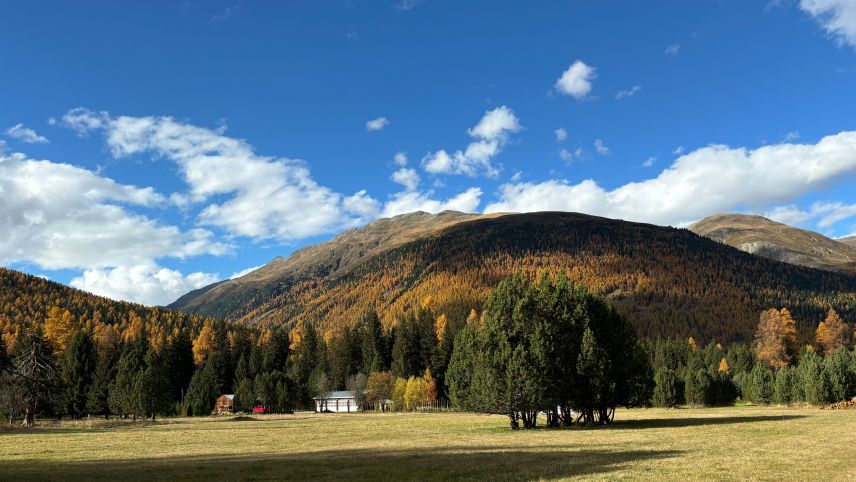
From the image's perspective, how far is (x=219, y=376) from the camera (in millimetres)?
133500

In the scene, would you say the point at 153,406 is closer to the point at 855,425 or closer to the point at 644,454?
the point at 644,454

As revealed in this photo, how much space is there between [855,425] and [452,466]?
129ft

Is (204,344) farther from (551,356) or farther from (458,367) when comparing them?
(551,356)

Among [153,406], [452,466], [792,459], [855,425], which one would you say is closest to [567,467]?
[452,466]

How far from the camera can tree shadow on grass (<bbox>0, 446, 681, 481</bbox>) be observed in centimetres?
2378

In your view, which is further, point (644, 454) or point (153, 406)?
point (153, 406)

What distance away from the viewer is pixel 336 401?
138625 millimetres

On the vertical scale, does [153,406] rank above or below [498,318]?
below

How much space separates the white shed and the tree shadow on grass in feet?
350

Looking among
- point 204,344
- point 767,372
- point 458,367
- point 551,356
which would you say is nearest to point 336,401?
point 204,344

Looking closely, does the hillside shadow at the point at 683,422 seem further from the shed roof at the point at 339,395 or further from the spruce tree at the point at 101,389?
the shed roof at the point at 339,395

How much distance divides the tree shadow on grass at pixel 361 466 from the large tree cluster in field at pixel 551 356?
17.7 meters

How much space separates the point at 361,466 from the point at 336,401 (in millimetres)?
116396

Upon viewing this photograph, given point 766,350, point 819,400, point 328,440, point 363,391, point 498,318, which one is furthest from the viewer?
point 766,350
